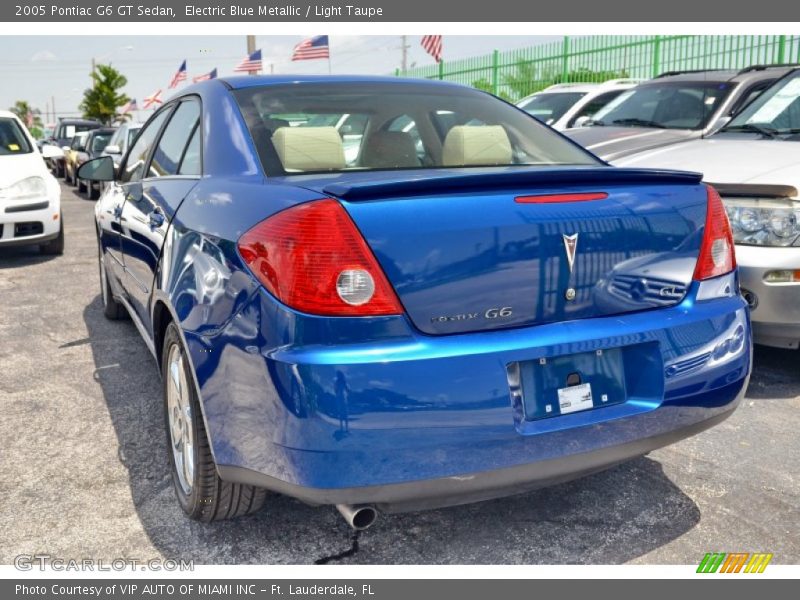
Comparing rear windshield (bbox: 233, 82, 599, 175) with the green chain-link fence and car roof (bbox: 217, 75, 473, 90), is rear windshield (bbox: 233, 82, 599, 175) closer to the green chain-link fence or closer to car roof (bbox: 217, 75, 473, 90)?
car roof (bbox: 217, 75, 473, 90)

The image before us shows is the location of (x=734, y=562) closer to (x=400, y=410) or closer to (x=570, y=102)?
(x=400, y=410)

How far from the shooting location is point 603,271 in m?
2.39

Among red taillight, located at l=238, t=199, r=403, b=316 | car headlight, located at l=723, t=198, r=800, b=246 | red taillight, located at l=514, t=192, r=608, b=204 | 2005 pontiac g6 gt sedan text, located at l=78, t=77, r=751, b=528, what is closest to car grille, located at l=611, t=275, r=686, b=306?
2005 pontiac g6 gt sedan text, located at l=78, t=77, r=751, b=528

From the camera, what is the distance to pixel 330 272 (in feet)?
7.00

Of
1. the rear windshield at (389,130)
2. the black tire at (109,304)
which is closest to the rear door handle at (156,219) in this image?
the rear windshield at (389,130)

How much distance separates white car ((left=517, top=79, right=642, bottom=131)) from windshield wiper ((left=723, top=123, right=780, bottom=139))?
4044 millimetres

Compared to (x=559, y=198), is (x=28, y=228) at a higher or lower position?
lower

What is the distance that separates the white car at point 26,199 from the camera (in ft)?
26.7

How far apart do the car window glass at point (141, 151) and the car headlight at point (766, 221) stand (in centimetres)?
295

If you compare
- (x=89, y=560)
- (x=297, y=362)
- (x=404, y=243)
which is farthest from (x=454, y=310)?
(x=89, y=560)

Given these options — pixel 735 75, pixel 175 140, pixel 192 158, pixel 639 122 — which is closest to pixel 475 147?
pixel 192 158

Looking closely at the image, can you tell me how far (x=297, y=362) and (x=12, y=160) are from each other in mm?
7659

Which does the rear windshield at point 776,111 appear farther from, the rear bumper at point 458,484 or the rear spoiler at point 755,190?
the rear bumper at point 458,484

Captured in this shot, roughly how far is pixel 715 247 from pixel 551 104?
8501 millimetres
